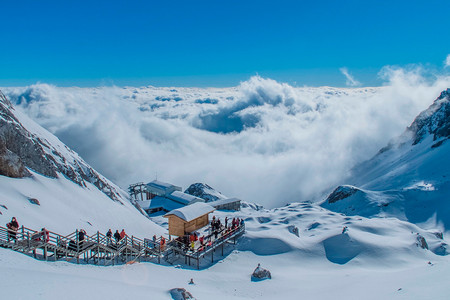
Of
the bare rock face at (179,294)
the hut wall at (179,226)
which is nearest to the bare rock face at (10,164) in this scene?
the hut wall at (179,226)

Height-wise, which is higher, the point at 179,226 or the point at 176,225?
the point at 176,225

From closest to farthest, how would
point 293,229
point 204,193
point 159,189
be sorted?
point 293,229 → point 159,189 → point 204,193

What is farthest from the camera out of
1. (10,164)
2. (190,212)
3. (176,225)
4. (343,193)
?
(343,193)

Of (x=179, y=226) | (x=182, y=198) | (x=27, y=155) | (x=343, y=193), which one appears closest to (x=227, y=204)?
(x=182, y=198)

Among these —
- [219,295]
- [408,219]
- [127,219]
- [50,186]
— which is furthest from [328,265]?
[408,219]

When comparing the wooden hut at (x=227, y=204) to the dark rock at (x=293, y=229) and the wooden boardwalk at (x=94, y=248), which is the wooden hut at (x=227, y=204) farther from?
the wooden boardwalk at (x=94, y=248)

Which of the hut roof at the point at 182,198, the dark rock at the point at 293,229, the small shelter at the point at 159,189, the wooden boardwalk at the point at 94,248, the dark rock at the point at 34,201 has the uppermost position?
the small shelter at the point at 159,189

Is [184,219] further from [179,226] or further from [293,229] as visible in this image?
[293,229]
